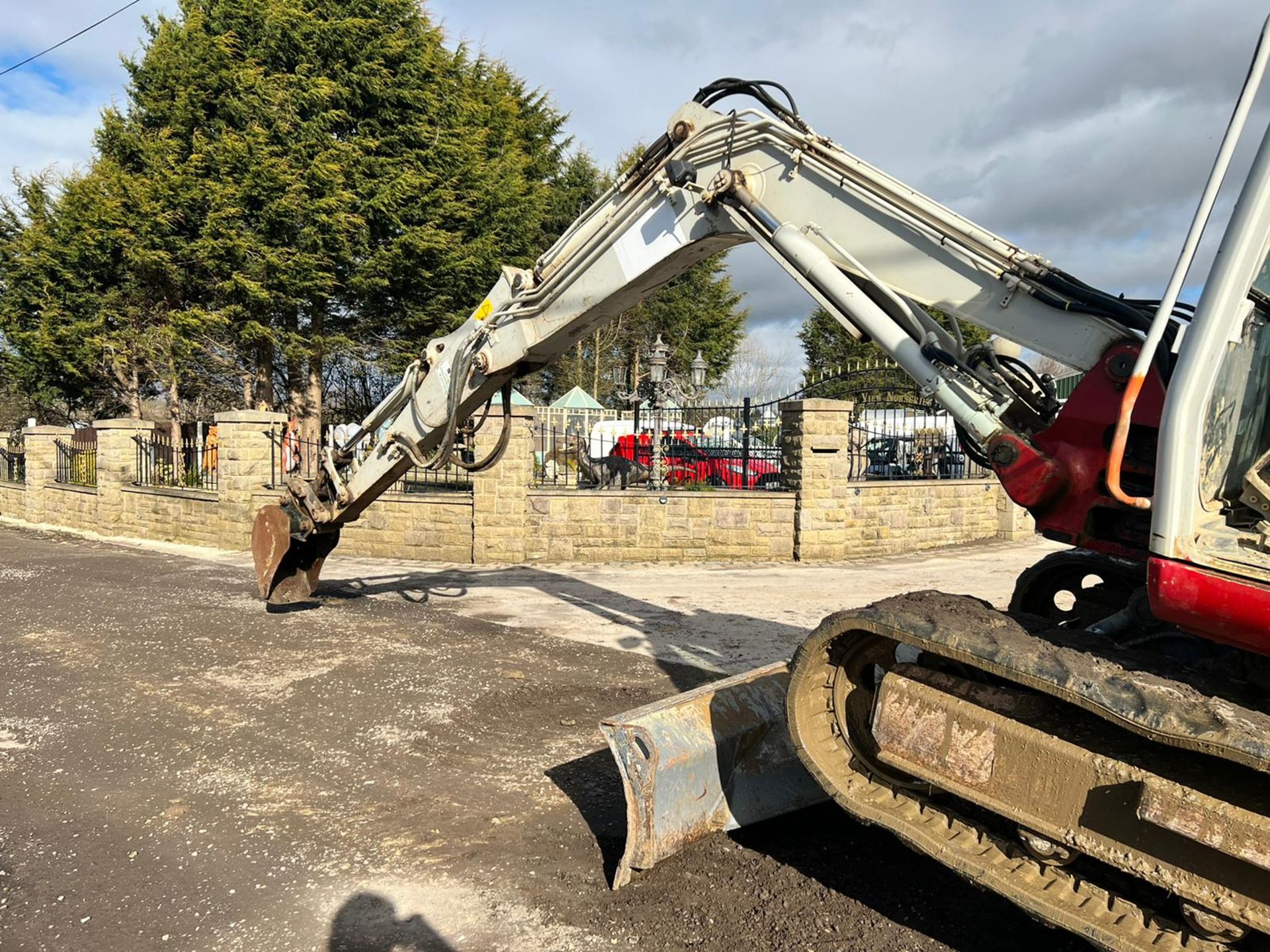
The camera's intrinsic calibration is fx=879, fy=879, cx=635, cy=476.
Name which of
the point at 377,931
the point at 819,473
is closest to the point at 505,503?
the point at 819,473

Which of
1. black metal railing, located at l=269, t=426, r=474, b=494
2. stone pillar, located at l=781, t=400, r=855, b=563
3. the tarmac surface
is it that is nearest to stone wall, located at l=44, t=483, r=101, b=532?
black metal railing, located at l=269, t=426, r=474, b=494

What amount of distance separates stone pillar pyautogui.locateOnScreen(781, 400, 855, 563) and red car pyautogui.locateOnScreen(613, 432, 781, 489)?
1161 millimetres

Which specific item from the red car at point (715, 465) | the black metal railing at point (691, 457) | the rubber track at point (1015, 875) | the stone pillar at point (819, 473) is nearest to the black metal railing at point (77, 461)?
the black metal railing at point (691, 457)

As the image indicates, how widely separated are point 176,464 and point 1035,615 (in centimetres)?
1489

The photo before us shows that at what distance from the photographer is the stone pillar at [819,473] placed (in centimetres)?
1196

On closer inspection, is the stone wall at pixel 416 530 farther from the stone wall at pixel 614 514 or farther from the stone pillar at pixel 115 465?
the stone pillar at pixel 115 465

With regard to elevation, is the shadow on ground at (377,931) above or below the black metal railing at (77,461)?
below

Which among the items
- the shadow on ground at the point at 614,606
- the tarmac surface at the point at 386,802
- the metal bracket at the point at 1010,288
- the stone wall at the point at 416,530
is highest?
the metal bracket at the point at 1010,288

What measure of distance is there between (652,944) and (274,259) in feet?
59.3

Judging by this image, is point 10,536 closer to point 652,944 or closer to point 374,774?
point 374,774

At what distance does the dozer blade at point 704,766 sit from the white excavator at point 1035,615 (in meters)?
0.01

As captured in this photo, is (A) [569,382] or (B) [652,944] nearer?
(B) [652,944]

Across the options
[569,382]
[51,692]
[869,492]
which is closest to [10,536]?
[51,692]

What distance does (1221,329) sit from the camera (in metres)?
2.37
